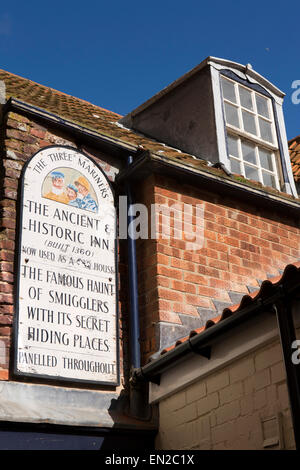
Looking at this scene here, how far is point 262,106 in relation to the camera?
8.67m

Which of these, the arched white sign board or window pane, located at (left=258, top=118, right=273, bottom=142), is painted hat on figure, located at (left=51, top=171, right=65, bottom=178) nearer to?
the arched white sign board

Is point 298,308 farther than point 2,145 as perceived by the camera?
No

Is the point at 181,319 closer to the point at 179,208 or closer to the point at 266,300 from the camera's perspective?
the point at 179,208

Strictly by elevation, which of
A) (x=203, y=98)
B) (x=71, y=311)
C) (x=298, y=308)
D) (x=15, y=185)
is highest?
(x=203, y=98)

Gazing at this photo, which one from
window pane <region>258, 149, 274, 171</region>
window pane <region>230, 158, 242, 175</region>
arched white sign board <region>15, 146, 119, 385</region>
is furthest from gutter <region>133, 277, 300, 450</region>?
window pane <region>258, 149, 274, 171</region>

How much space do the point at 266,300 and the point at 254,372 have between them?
68 centimetres

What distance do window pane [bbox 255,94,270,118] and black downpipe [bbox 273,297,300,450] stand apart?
4902mm

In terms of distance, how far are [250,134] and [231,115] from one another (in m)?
0.38

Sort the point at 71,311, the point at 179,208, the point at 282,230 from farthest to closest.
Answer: the point at 282,230 < the point at 179,208 < the point at 71,311

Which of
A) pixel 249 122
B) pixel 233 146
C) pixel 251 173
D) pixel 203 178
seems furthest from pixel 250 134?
pixel 203 178

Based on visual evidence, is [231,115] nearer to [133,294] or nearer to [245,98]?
[245,98]

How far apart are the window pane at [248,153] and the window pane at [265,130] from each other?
0.30m

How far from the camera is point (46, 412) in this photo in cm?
504
